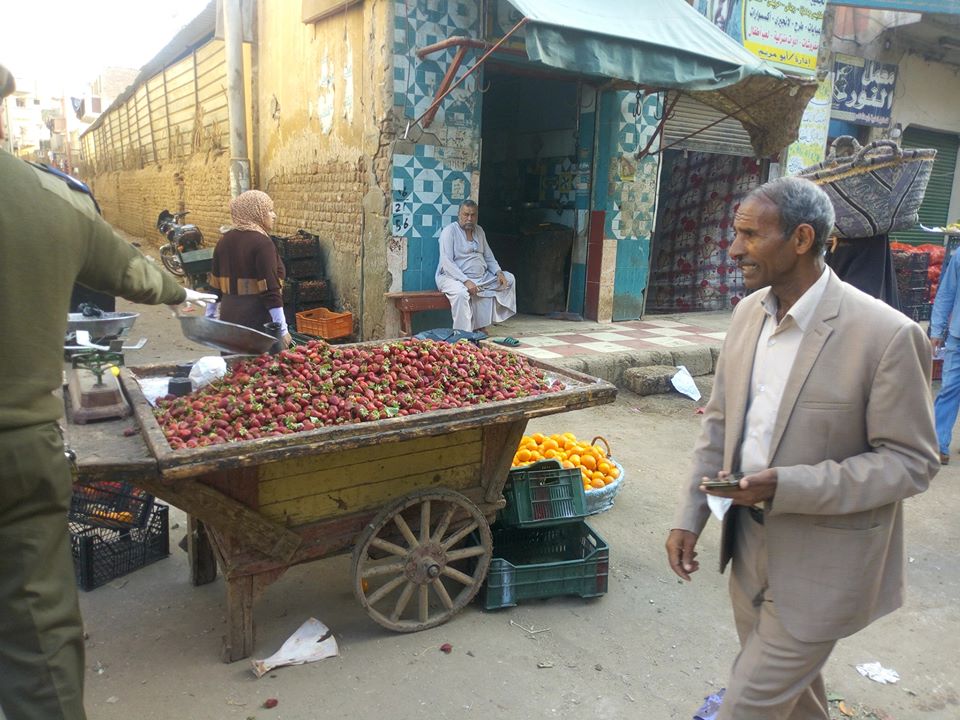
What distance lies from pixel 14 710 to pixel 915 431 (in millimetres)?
2351

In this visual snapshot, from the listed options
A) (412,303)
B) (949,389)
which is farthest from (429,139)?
(949,389)

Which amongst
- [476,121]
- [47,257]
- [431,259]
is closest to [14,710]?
[47,257]

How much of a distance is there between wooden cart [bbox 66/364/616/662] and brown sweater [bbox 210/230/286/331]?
1370 mm

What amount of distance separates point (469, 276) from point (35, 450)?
232 inches

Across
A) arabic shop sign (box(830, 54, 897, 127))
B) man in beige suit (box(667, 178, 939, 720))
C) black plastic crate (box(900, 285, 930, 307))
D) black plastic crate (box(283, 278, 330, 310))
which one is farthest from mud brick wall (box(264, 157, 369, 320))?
arabic shop sign (box(830, 54, 897, 127))

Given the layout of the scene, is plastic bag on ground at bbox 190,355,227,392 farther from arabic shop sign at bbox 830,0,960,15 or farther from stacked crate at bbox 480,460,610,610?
arabic shop sign at bbox 830,0,960,15

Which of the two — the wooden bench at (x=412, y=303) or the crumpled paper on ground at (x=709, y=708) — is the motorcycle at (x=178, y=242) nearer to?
the wooden bench at (x=412, y=303)

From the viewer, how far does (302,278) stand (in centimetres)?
852

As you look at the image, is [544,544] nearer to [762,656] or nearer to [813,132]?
[762,656]

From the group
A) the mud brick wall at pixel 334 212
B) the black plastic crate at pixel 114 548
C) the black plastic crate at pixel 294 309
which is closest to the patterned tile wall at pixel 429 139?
the mud brick wall at pixel 334 212

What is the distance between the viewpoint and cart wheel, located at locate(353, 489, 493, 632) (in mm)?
2916

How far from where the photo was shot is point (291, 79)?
9461 mm

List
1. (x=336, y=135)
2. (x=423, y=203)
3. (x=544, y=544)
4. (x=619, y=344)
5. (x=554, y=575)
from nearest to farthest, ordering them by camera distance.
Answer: (x=554, y=575)
(x=544, y=544)
(x=423, y=203)
(x=619, y=344)
(x=336, y=135)

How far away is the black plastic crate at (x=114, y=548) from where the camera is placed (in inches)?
126
